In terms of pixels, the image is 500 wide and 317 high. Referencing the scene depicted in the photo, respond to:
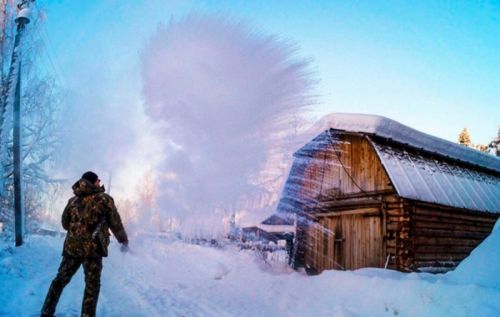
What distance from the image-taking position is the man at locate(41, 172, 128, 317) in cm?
370

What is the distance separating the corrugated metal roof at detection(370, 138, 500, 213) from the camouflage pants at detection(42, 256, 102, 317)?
7446mm

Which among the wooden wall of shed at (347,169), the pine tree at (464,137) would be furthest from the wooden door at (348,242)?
the pine tree at (464,137)

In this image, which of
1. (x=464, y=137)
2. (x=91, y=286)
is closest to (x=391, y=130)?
(x=91, y=286)

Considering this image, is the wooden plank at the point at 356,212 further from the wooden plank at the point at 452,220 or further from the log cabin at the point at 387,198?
the wooden plank at the point at 452,220

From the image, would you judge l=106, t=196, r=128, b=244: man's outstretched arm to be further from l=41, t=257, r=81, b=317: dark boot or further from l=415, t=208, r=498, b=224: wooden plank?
l=415, t=208, r=498, b=224: wooden plank

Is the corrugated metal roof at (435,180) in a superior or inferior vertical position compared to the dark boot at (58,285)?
superior

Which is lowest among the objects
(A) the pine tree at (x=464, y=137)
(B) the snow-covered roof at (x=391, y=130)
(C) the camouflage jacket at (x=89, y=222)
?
(C) the camouflage jacket at (x=89, y=222)

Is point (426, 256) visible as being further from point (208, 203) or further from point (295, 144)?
point (208, 203)

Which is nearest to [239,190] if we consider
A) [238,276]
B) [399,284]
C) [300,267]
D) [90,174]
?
[300,267]

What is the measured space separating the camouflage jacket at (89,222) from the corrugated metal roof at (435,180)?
23.7 feet

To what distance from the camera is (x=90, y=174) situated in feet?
13.3

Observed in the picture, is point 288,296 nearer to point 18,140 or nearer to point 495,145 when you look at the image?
point 18,140

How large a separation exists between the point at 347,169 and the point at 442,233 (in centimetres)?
358

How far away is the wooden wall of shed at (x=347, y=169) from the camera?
10.0 meters
